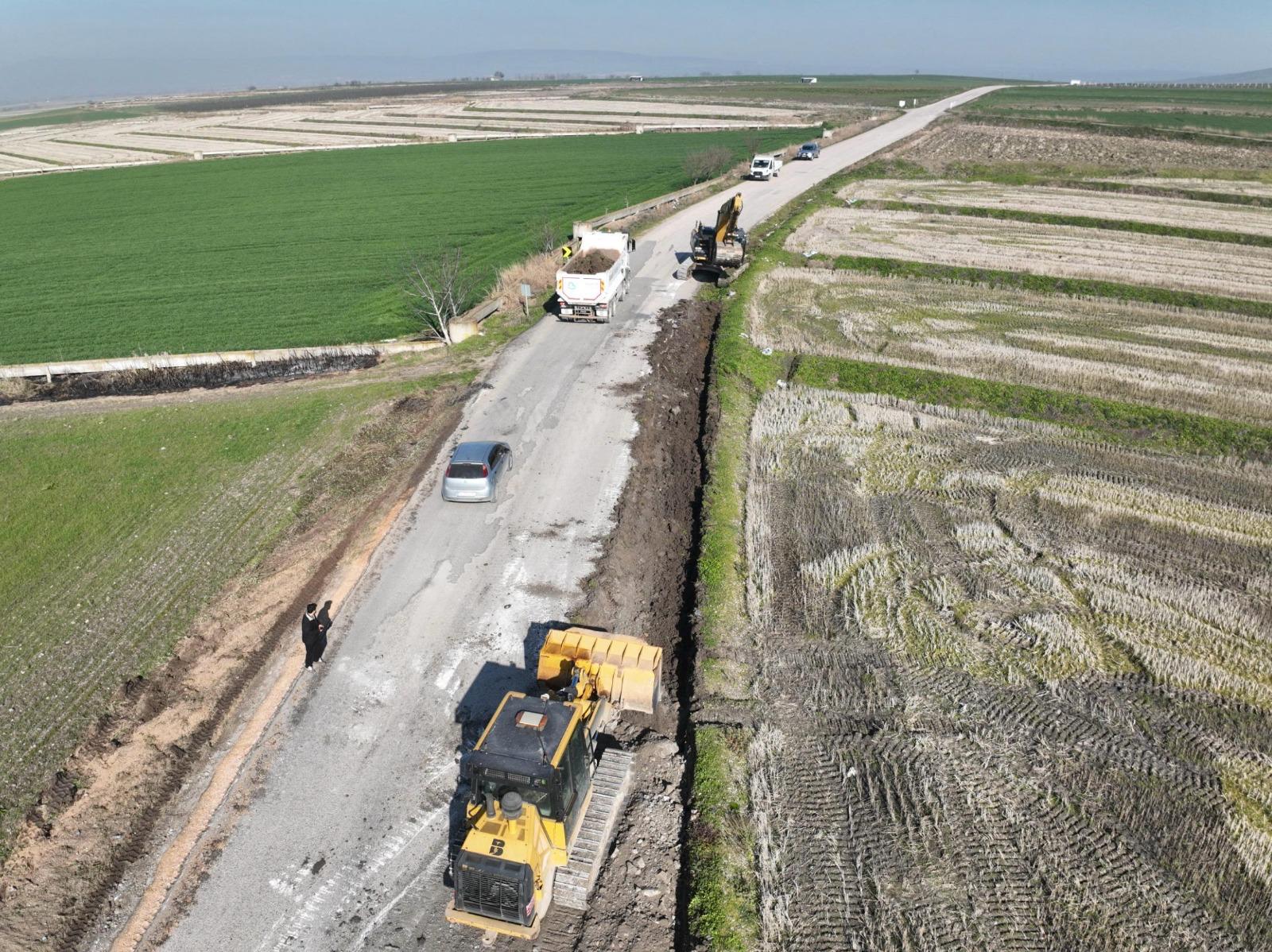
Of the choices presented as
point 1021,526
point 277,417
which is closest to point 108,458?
point 277,417

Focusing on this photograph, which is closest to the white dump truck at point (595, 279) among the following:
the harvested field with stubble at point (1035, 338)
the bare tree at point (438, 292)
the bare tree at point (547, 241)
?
the bare tree at point (438, 292)

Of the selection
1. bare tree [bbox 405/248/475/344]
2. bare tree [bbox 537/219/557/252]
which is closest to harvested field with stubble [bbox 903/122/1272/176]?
bare tree [bbox 537/219/557/252]

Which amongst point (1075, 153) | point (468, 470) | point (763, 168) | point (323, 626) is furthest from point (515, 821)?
point (1075, 153)

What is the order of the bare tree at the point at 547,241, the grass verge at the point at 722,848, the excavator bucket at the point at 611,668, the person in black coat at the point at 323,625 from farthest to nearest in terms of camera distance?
the bare tree at the point at 547,241 < the person in black coat at the point at 323,625 < the excavator bucket at the point at 611,668 < the grass verge at the point at 722,848

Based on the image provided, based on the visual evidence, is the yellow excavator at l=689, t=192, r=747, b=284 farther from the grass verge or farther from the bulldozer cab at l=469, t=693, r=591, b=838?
the bulldozer cab at l=469, t=693, r=591, b=838

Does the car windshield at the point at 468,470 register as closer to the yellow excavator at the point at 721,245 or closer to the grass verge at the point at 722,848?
the grass verge at the point at 722,848

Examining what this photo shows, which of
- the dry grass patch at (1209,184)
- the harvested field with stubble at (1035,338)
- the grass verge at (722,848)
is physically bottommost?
the grass verge at (722,848)

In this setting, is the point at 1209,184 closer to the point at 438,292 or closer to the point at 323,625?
the point at 438,292

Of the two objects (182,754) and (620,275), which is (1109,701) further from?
(620,275)

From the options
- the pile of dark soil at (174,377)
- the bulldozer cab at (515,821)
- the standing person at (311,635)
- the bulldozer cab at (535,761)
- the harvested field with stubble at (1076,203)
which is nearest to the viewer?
the bulldozer cab at (515,821)
